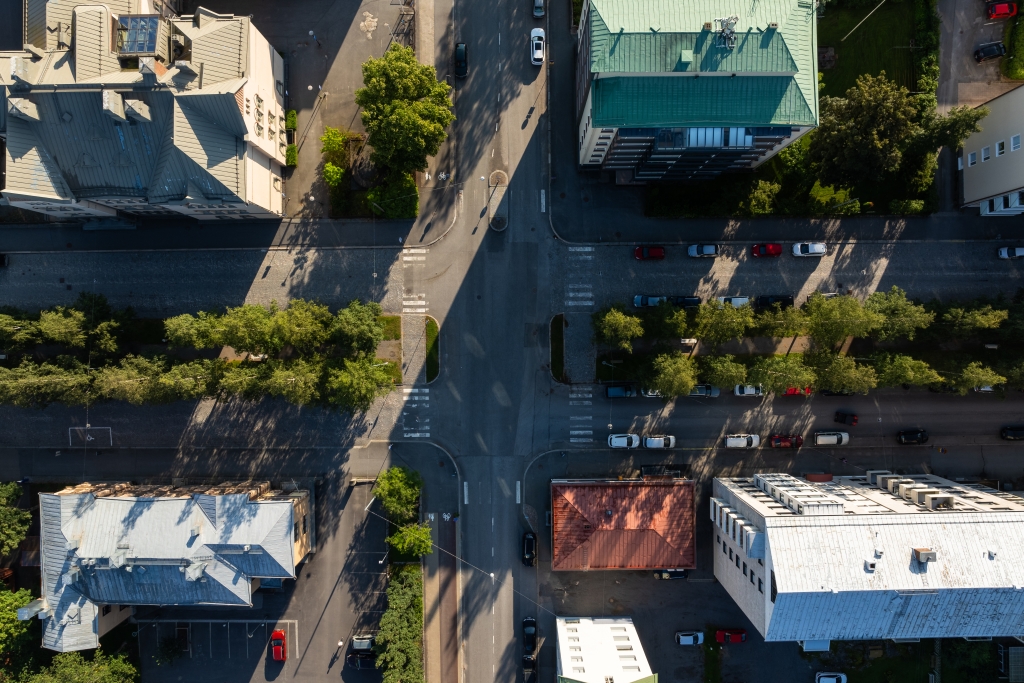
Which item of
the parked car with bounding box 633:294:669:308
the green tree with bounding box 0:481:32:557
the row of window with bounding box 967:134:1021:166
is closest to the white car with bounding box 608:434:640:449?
the parked car with bounding box 633:294:669:308

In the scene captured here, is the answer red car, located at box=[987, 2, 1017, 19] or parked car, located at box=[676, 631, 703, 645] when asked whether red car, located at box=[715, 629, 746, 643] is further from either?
red car, located at box=[987, 2, 1017, 19]

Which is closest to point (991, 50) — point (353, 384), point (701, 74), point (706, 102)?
point (706, 102)

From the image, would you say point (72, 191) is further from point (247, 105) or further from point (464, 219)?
point (464, 219)

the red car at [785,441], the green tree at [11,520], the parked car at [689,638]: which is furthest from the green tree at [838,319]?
the green tree at [11,520]

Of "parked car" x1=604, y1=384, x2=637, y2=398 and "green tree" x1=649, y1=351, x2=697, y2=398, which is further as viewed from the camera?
"parked car" x1=604, y1=384, x2=637, y2=398

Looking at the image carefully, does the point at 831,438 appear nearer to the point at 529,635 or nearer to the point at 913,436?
the point at 913,436

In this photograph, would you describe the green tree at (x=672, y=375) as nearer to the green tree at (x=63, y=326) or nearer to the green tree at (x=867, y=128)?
the green tree at (x=867, y=128)
